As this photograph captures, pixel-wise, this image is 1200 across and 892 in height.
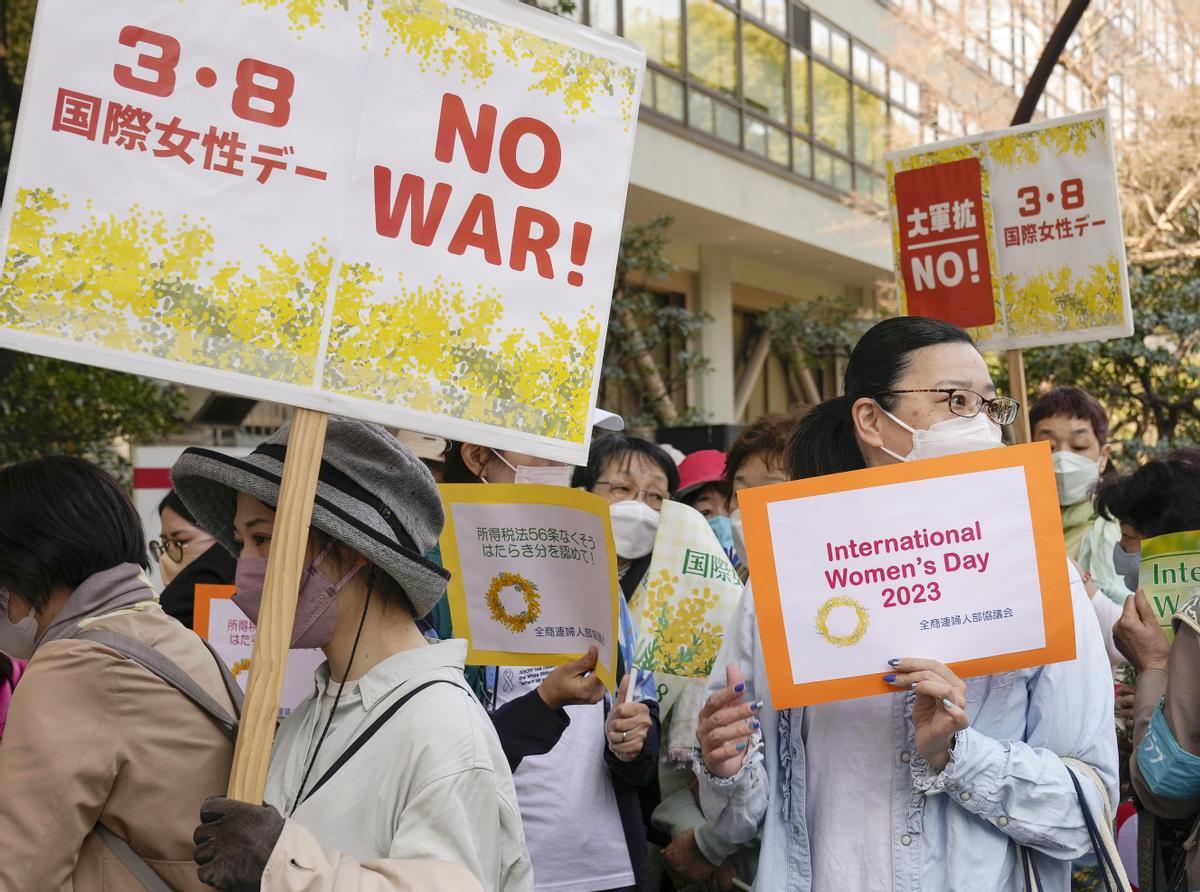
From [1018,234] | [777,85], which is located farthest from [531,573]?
[777,85]

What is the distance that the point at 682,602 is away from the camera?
4.03 m

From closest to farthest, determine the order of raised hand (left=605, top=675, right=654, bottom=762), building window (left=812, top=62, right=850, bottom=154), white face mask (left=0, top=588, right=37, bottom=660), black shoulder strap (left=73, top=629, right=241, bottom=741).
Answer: black shoulder strap (left=73, top=629, right=241, bottom=741)
white face mask (left=0, top=588, right=37, bottom=660)
raised hand (left=605, top=675, right=654, bottom=762)
building window (left=812, top=62, right=850, bottom=154)

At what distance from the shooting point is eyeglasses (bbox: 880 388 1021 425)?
9.05 ft

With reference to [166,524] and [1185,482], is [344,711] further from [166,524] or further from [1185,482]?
[166,524]

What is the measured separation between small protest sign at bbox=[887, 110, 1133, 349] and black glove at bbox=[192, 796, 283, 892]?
12.1 feet

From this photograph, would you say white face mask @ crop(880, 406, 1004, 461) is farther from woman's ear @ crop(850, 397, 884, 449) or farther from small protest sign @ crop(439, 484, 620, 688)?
small protest sign @ crop(439, 484, 620, 688)

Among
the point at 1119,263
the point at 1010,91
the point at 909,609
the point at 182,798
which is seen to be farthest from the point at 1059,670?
the point at 1010,91

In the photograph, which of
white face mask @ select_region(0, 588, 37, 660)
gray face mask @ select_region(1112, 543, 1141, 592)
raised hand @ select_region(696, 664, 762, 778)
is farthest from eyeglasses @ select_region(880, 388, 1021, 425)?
gray face mask @ select_region(1112, 543, 1141, 592)

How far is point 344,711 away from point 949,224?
363 cm

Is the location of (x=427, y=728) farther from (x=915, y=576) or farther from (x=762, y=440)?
(x=762, y=440)

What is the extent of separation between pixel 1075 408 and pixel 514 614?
123 inches

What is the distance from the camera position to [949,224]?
5273 millimetres

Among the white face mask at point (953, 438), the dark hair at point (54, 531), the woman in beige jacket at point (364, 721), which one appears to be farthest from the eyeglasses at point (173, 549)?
the white face mask at point (953, 438)

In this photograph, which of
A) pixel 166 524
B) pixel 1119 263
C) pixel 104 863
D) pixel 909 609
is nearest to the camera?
pixel 104 863
